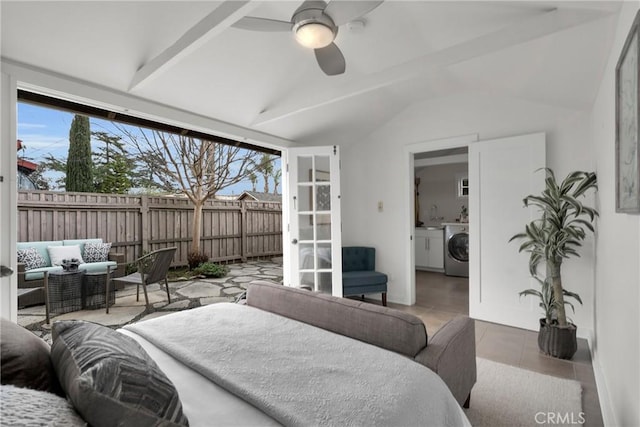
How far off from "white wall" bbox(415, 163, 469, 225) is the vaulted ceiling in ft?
12.5

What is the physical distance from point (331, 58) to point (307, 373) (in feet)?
6.16

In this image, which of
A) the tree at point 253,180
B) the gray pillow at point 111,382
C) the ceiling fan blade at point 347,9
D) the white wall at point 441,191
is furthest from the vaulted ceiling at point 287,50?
the tree at point 253,180

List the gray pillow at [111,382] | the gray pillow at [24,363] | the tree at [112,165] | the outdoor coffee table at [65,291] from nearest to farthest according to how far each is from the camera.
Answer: the gray pillow at [111,382], the gray pillow at [24,363], the outdoor coffee table at [65,291], the tree at [112,165]

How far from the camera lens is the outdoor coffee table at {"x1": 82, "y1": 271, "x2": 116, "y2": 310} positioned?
378cm

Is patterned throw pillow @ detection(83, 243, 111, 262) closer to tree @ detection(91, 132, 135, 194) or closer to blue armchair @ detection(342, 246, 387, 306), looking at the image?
tree @ detection(91, 132, 135, 194)

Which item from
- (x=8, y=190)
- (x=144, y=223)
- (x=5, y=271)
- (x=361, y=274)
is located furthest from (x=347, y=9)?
(x=144, y=223)

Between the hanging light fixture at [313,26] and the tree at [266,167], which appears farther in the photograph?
the tree at [266,167]

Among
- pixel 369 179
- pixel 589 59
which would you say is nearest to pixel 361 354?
pixel 589 59

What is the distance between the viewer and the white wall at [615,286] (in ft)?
4.19

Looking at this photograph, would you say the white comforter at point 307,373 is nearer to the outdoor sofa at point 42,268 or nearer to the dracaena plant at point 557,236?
the dracaena plant at point 557,236

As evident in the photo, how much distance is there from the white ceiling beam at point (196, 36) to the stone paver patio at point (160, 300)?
2557 millimetres

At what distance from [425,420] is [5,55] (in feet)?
10.0

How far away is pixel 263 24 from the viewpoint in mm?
1761

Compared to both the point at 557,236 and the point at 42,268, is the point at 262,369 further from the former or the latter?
the point at 42,268
